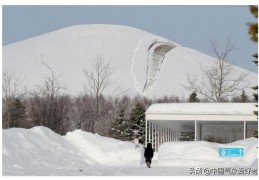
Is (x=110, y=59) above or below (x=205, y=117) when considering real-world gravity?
above

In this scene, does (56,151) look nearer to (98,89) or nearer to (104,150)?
(104,150)

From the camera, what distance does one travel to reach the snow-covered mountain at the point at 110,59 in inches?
4461

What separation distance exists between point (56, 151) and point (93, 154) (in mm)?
2244

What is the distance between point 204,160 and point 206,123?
11.1 m

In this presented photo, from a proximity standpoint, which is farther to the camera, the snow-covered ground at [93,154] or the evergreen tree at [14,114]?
the evergreen tree at [14,114]

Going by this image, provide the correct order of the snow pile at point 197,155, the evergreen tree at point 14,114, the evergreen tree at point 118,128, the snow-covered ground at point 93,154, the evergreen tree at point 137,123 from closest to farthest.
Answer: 1. the snow-covered ground at point 93,154
2. the snow pile at point 197,155
3. the evergreen tree at point 14,114
4. the evergreen tree at point 137,123
5. the evergreen tree at point 118,128

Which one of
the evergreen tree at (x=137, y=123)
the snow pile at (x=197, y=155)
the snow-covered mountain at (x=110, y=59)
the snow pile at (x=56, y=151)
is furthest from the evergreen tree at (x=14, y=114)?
the snow-covered mountain at (x=110, y=59)

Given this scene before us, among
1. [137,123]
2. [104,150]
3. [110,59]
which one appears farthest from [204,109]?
[110,59]

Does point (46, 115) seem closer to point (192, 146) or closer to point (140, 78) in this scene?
point (192, 146)

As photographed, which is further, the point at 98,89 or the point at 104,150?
the point at 98,89

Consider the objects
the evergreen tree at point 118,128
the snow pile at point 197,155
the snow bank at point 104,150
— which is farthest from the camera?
the evergreen tree at point 118,128

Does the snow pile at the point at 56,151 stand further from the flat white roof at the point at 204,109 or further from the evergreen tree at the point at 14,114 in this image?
the evergreen tree at the point at 14,114

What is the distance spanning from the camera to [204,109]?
31078 millimetres

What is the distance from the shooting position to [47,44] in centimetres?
12256
